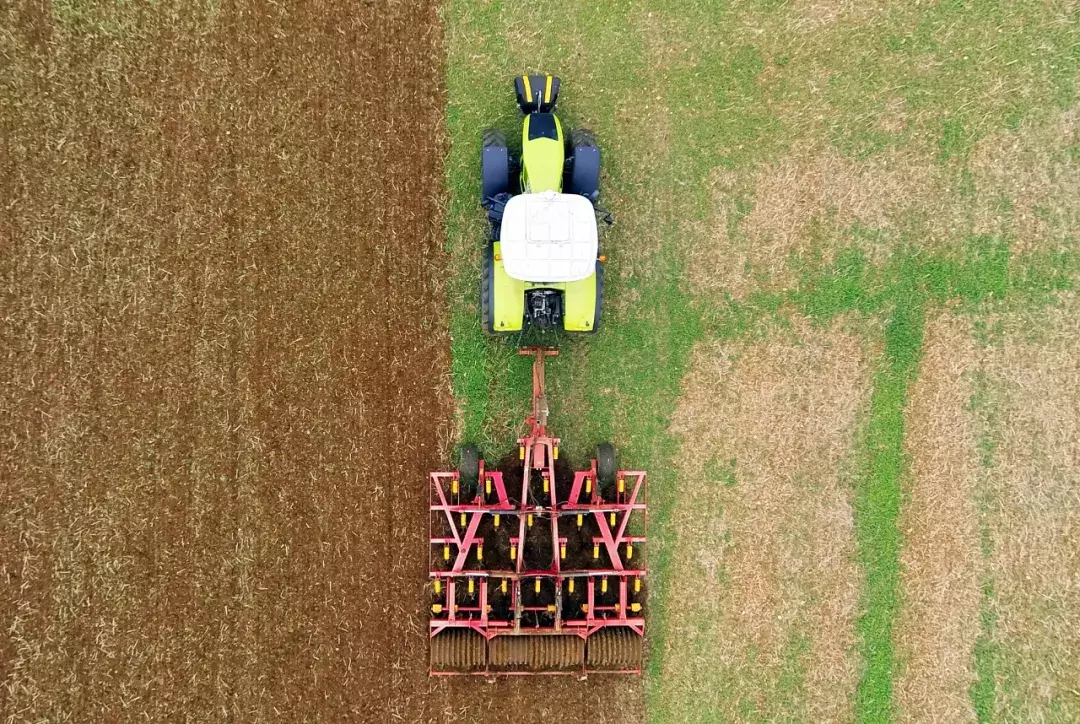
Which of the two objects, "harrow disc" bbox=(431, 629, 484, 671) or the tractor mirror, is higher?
the tractor mirror

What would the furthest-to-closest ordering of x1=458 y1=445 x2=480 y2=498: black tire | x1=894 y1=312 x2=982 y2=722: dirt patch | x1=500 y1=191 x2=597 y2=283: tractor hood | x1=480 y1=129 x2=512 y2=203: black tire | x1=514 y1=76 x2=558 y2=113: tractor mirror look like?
x1=894 y1=312 x2=982 y2=722: dirt patch, x1=458 y1=445 x2=480 y2=498: black tire, x1=514 y1=76 x2=558 y2=113: tractor mirror, x1=480 y1=129 x2=512 y2=203: black tire, x1=500 y1=191 x2=597 y2=283: tractor hood

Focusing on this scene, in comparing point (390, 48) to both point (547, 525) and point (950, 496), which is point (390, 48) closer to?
point (547, 525)

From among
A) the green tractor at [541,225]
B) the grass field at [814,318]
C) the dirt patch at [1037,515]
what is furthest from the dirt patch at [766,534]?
the green tractor at [541,225]

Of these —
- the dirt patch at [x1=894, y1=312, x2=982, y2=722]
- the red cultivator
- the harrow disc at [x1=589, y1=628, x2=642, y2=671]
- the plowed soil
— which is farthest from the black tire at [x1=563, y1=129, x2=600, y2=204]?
the harrow disc at [x1=589, y1=628, x2=642, y2=671]

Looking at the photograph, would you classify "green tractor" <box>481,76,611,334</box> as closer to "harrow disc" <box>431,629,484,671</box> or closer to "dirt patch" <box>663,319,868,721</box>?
"dirt patch" <box>663,319,868,721</box>

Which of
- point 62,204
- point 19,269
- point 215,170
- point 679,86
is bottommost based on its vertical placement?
point 19,269

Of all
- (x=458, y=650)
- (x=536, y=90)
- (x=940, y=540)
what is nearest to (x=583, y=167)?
(x=536, y=90)

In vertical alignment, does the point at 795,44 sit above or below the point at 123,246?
above

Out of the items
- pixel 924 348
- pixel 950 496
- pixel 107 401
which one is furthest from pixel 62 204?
pixel 950 496
